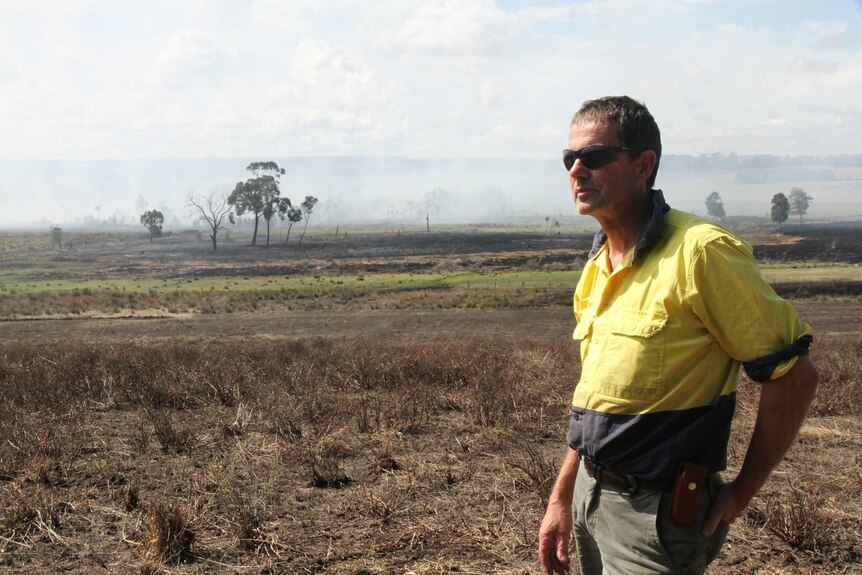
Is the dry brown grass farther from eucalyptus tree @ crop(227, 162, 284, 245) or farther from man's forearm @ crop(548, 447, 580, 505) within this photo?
eucalyptus tree @ crop(227, 162, 284, 245)

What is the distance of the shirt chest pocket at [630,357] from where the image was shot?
2.09 metres

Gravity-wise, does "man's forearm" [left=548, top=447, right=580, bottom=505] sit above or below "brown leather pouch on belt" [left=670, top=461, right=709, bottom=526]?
below

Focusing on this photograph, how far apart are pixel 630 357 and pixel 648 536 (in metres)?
0.50

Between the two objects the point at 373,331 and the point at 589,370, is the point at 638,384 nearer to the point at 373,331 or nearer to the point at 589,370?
the point at 589,370

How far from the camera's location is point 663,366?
2.08 m

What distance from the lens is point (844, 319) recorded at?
917 inches

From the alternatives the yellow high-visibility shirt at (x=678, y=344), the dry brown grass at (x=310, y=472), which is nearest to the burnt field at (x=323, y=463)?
the dry brown grass at (x=310, y=472)

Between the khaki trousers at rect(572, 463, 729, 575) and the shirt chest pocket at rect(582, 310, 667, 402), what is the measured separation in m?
0.30

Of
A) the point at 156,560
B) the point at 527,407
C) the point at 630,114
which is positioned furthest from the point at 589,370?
the point at 527,407

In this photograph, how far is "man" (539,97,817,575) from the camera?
198 cm

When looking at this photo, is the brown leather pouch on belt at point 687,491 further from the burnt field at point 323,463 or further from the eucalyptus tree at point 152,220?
the eucalyptus tree at point 152,220

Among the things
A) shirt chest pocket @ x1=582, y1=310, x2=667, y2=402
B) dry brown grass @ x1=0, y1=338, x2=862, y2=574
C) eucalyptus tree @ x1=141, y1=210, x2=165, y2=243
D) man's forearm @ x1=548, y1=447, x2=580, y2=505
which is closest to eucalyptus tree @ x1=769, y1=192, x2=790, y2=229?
eucalyptus tree @ x1=141, y1=210, x2=165, y2=243

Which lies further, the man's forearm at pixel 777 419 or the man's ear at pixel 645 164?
the man's ear at pixel 645 164

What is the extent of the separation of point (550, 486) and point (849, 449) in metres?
2.69
